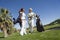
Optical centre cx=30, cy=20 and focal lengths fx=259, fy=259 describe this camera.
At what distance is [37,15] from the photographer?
32188mm

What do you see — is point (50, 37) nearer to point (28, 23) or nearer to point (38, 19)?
point (28, 23)

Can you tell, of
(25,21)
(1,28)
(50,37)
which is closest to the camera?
(50,37)

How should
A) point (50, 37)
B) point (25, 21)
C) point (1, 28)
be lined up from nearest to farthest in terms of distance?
point (50, 37)
point (25, 21)
point (1, 28)

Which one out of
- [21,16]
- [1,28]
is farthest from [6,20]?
[21,16]

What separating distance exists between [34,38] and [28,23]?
17.3ft

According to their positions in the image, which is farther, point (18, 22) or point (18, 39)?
point (18, 22)

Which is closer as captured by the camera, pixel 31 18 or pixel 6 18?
pixel 31 18

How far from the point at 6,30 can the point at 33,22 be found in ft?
13.7

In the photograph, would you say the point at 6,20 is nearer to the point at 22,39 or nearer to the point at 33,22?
the point at 33,22

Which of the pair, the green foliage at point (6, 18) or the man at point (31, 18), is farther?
the green foliage at point (6, 18)

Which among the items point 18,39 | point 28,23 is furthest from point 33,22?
point 18,39

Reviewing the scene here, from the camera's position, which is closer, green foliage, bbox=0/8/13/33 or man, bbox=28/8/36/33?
man, bbox=28/8/36/33

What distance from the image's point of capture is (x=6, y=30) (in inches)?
1287

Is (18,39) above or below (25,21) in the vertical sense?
below
